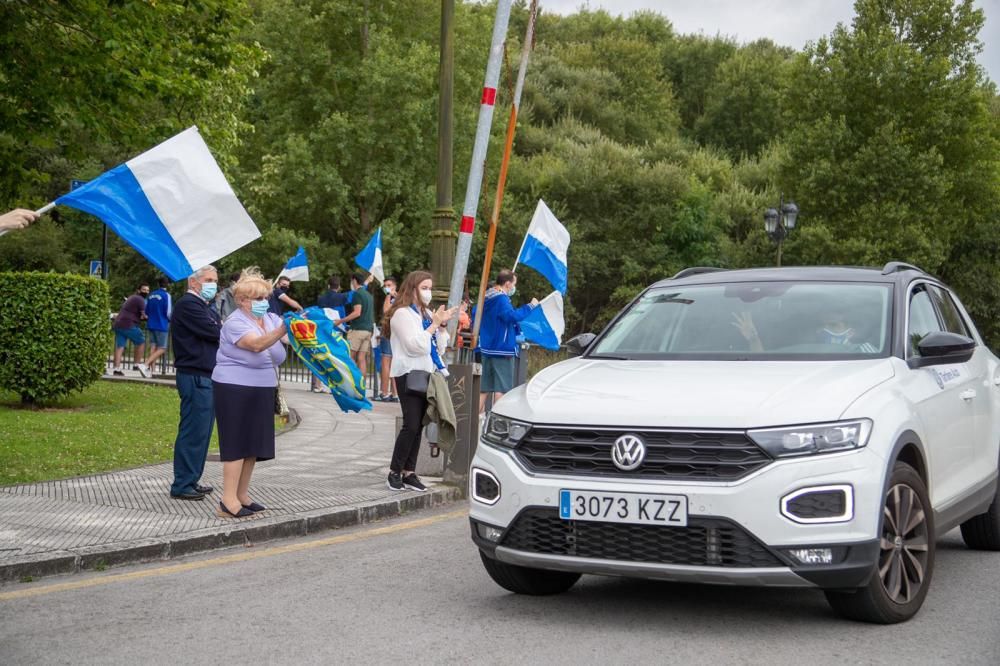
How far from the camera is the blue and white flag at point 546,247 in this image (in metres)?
14.9

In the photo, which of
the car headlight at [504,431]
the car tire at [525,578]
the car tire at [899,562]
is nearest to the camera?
the car tire at [899,562]

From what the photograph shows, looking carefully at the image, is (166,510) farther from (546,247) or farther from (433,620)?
(546,247)

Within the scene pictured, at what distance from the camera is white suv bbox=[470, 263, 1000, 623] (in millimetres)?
5148

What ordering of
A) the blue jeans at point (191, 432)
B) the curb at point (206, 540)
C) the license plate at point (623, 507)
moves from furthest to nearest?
the blue jeans at point (191, 432)
the curb at point (206, 540)
the license plate at point (623, 507)

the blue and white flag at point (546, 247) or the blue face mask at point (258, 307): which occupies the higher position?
the blue and white flag at point (546, 247)

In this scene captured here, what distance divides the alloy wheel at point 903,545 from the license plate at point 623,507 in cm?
96

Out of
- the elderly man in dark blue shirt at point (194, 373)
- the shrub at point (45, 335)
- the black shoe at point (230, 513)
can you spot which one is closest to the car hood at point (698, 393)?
the black shoe at point (230, 513)

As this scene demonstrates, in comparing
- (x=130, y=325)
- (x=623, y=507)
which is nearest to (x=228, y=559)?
(x=623, y=507)

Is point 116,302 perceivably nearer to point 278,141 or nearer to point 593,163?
point 278,141

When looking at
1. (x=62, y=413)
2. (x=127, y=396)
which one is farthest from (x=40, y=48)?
(x=127, y=396)

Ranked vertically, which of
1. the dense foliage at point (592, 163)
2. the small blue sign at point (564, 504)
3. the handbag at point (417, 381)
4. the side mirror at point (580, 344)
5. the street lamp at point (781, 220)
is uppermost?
the dense foliage at point (592, 163)

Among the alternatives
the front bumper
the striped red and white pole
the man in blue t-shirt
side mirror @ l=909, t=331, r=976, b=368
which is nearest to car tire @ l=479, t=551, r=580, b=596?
the front bumper

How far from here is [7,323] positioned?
1555cm

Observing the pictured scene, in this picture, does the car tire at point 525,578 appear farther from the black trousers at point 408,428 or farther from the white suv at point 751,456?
the black trousers at point 408,428
